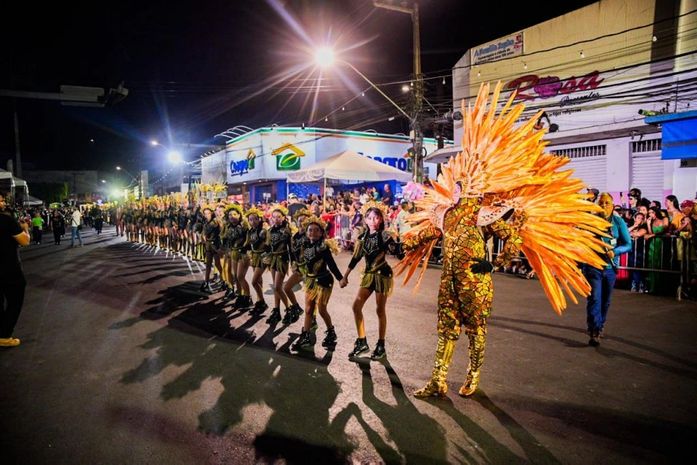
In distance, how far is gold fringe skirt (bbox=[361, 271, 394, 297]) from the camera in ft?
17.0

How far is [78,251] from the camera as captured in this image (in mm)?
19328

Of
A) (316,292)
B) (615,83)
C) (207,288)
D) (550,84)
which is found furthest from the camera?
(550,84)

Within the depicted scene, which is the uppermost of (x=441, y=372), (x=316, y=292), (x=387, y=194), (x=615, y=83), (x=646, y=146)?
(x=615, y=83)

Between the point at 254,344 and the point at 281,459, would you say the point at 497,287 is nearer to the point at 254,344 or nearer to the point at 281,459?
the point at 254,344

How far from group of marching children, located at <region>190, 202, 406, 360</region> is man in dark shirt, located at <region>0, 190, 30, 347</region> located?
3.31m

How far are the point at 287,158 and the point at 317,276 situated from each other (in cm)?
2428

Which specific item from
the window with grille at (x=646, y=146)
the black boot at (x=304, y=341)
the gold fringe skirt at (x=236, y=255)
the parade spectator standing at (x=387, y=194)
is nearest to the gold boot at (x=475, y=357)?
the black boot at (x=304, y=341)

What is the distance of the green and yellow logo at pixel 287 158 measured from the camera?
28.7 metres

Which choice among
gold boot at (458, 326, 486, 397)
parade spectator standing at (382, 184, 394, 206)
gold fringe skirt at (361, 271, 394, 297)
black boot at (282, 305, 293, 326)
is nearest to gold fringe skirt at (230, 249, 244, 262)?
black boot at (282, 305, 293, 326)

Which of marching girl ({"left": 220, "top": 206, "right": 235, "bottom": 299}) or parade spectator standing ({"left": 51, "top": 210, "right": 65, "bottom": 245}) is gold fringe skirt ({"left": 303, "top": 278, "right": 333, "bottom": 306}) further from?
parade spectator standing ({"left": 51, "top": 210, "right": 65, "bottom": 245})

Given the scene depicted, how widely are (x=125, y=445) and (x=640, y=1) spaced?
66.0 feet

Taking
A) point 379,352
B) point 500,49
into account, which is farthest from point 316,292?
point 500,49

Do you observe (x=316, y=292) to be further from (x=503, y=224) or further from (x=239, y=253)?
(x=239, y=253)

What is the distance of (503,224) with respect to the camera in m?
3.95
